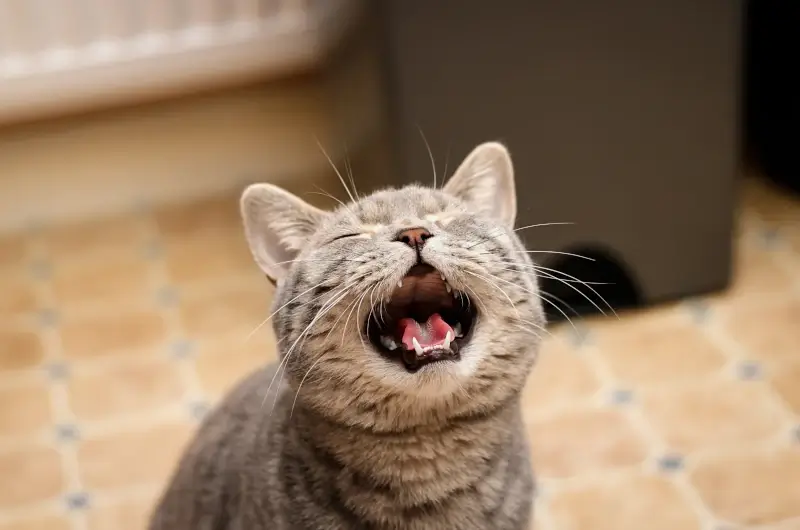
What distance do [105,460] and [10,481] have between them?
141mm

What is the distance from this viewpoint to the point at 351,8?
5.19 feet

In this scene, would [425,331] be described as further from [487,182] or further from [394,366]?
[487,182]

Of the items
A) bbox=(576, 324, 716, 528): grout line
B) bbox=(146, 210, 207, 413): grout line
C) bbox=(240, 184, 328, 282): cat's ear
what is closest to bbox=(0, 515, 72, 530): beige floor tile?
bbox=(146, 210, 207, 413): grout line

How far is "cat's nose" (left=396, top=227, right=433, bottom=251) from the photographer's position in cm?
91

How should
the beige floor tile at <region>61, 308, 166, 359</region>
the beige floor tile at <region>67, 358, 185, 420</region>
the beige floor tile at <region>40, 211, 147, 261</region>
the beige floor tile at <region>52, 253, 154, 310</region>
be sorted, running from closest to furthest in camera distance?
1. the beige floor tile at <region>67, 358, 185, 420</region>
2. the beige floor tile at <region>61, 308, 166, 359</region>
3. the beige floor tile at <region>52, 253, 154, 310</region>
4. the beige floor tile at <region>40, 211, 147, 261</region>

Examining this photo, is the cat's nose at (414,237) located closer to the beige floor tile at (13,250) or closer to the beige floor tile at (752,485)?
the beige floor tile at (752,485)

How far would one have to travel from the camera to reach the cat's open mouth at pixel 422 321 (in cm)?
90

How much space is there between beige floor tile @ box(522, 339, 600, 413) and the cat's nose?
2.33 feet

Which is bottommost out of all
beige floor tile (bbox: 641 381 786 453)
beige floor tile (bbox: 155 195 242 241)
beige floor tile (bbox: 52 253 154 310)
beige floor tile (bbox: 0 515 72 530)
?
beige floor tile (bbox: 641 381 786 453)

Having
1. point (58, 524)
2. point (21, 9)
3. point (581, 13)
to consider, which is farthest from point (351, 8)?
point (58, 524)

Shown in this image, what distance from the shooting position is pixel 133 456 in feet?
5.10

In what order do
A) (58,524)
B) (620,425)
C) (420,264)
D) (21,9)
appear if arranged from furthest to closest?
1. (21,9)
2. (620,425)
3. (58,524)
4. (420,264)

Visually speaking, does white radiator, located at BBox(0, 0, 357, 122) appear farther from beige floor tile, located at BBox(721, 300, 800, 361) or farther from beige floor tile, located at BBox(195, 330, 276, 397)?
beige floor tile, located at BBox(721, 300, 800, 361)

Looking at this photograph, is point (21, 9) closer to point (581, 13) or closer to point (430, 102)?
point (430, 102)
